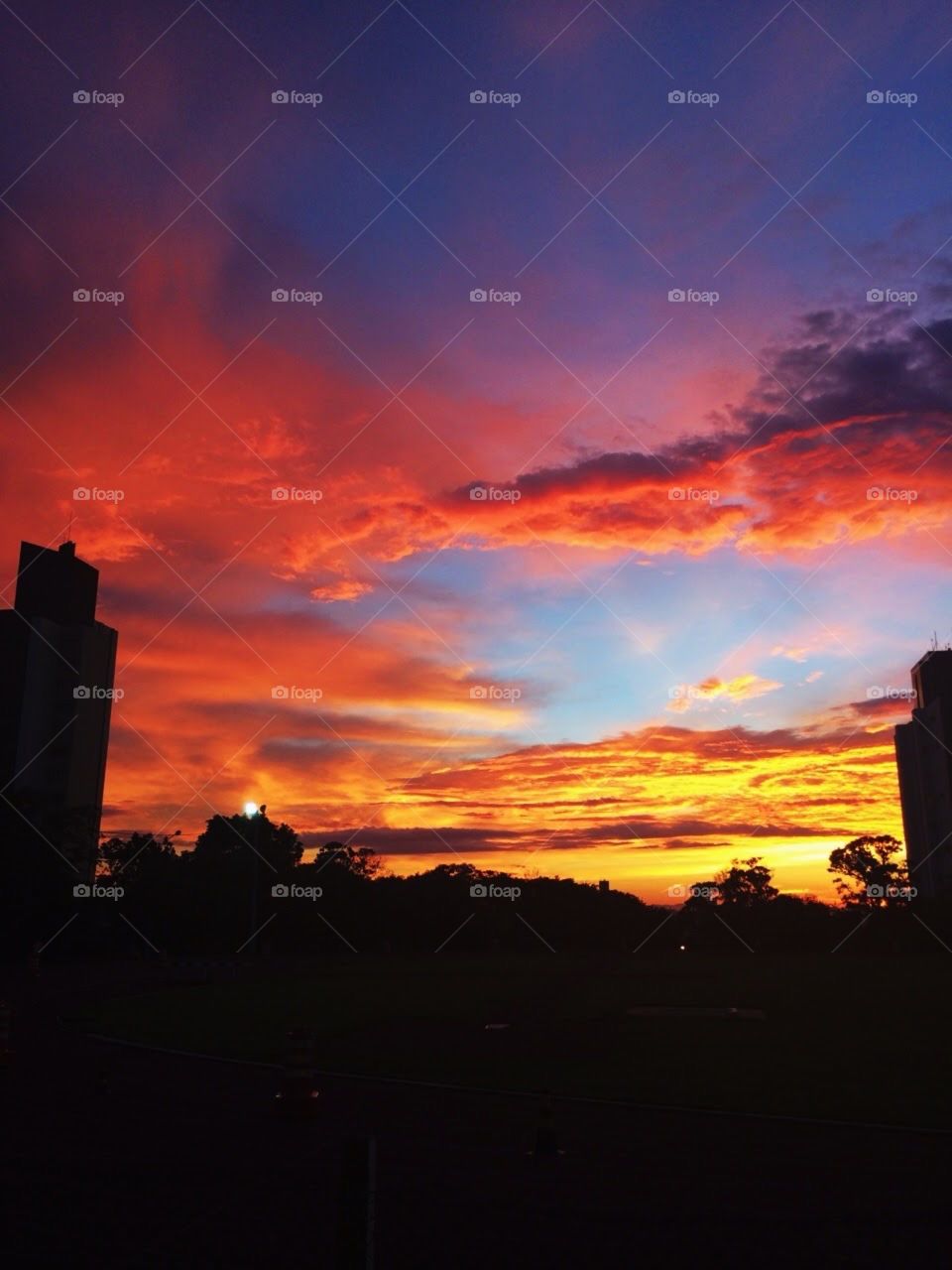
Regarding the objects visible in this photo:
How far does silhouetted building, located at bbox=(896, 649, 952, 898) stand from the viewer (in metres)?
138

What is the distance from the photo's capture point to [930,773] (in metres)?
148

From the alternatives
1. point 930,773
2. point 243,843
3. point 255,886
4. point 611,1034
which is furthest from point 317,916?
point 930,773

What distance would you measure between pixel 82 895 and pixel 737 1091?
63.2 m

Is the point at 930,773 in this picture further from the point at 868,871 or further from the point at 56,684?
the point at 56,684

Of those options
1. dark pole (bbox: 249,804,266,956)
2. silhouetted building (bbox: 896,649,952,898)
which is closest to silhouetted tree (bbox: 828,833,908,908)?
silhouetted building (bbox: 896,649,952,898)

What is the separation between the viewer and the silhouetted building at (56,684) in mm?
98812

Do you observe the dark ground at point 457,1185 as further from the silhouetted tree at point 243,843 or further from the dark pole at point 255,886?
the silhouetted tree at point 243,843

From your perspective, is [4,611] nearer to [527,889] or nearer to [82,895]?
[82,895]

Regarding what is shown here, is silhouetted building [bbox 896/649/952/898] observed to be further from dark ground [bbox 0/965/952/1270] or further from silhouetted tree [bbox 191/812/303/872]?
dark ground [bbox 0/965/952/1270]

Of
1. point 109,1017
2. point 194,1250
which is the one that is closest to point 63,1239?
point 194,1250

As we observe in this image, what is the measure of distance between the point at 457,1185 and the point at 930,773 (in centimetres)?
15272

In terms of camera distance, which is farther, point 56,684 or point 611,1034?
Result: point 56,684

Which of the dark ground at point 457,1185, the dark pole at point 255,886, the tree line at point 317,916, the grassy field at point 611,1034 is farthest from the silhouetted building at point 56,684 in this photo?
the dark ground at point 457,1185

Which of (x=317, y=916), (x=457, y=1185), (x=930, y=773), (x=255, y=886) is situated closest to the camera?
(x=457, y=1185)
